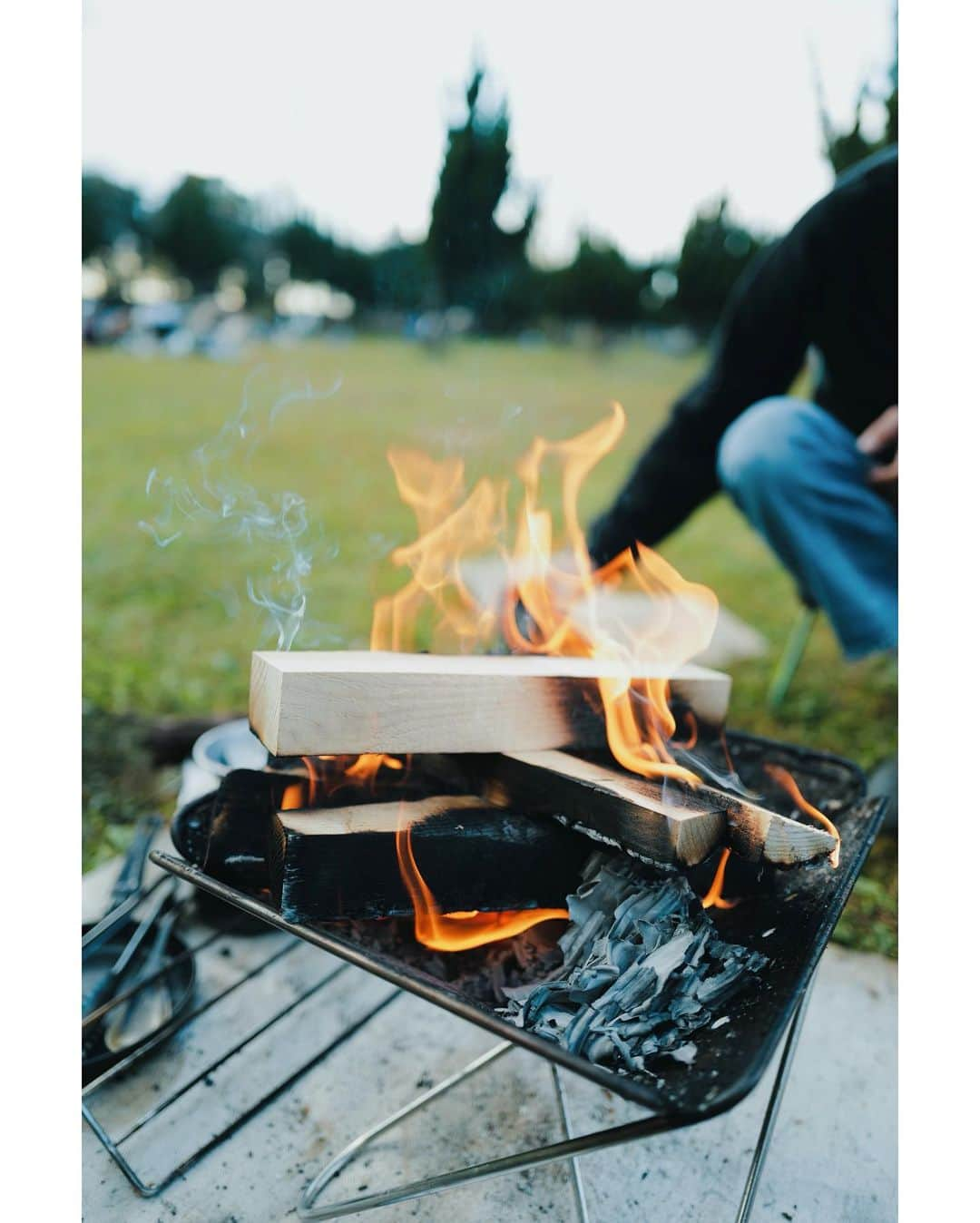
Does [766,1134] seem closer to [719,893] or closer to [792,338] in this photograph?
[719,893]

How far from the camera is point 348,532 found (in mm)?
5129

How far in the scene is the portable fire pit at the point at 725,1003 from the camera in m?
0.84

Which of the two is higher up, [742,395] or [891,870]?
[742,395]

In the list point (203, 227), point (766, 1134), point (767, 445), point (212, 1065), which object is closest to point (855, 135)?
point (767, 445)

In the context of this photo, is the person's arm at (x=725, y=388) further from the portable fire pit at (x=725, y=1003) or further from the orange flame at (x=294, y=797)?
the orange flame at (x=294, y=797)

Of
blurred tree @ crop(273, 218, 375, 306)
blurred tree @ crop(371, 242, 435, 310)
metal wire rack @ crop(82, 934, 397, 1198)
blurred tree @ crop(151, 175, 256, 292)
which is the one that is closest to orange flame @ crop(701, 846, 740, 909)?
metal wire rack @ crop(82, 934, 397, 1198)

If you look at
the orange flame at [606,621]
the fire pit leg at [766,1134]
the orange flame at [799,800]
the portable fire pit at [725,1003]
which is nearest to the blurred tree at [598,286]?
the orange flame at [606,621]

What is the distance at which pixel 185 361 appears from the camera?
11.6 metres

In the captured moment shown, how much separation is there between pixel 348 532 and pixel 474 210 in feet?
9.72

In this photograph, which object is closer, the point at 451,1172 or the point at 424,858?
the point at 451,1172

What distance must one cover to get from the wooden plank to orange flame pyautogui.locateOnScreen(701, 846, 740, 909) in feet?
0.80
